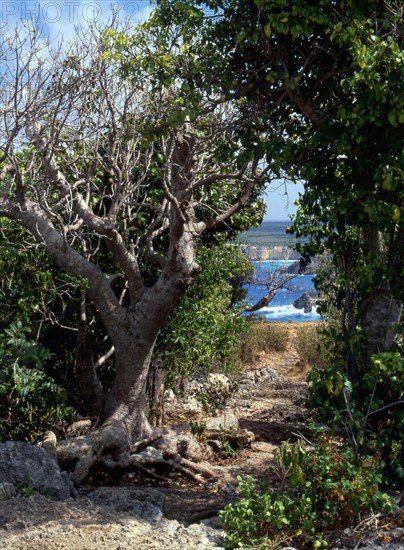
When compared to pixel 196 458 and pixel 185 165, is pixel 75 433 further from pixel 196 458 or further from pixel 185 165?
pixel 185 165

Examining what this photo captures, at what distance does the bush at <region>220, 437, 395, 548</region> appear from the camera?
511cm

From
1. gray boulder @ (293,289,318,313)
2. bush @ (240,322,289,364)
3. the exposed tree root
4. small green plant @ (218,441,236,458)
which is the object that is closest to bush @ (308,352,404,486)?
the exposed tree root

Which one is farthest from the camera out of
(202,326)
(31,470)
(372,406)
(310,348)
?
(310,348)

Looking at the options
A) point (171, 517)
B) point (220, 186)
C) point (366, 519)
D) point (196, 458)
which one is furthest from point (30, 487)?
point (220, 186)

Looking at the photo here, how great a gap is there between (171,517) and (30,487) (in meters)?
1.25

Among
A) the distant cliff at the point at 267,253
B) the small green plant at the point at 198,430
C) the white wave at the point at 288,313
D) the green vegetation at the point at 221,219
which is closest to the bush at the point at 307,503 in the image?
the green vegetation at the point at 221,219

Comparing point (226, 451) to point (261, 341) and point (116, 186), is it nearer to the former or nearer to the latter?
point (116, 186)

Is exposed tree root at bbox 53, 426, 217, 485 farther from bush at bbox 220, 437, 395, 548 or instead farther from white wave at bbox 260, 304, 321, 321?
white wave at bbox 260, 304, 321, 321

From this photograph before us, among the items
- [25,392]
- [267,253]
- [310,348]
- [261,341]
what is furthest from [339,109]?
[261,341]

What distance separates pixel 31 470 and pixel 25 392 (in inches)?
36.5

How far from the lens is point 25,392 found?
7176 millimetres

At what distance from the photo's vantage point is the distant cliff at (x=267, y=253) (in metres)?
11.7

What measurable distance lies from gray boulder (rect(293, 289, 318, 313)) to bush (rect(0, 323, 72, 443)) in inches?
849

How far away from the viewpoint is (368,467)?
575 cm
